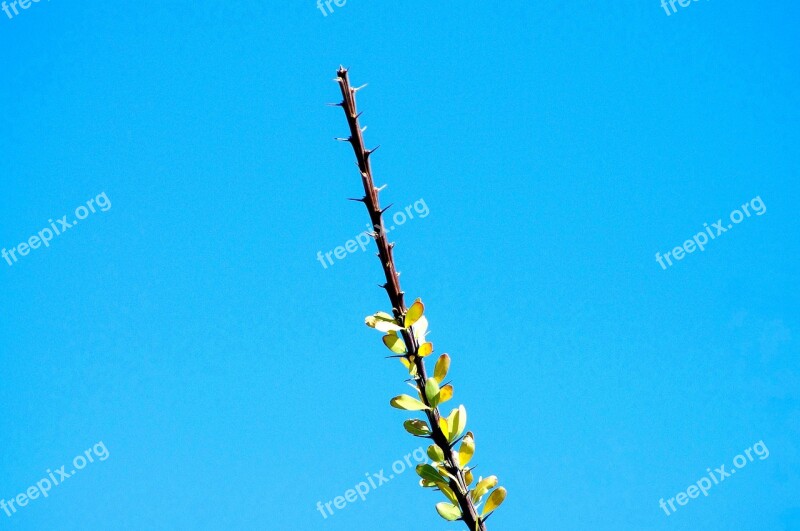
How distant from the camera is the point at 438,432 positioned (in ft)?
5.03

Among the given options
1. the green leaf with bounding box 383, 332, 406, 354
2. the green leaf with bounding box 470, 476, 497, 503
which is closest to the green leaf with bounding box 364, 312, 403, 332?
the green leaf with bounding box 383, 332, 406, 354

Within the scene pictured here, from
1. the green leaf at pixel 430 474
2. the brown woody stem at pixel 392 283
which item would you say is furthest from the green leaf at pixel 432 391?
the green leaf at pixel 430 474

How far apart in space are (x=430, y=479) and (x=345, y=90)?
771 millimetres

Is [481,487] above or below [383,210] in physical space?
below

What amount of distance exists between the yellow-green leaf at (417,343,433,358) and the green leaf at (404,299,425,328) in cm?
5

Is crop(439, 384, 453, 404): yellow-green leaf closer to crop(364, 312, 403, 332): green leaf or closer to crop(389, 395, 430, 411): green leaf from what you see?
crop(389, 395, 430, 411): green leaf

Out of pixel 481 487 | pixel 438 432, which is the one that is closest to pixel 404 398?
pixel 438 432

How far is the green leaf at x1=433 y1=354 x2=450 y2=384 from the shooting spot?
158cm

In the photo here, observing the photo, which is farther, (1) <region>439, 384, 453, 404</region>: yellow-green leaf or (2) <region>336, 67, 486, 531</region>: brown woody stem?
(1) <region>439, 384, 453, 404</region>: yellow-green leaf

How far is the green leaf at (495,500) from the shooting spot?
1531mm

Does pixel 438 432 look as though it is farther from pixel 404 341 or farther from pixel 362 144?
pixel 362 144

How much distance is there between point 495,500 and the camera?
154 cm

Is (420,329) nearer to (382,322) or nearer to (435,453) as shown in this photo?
(382,322)

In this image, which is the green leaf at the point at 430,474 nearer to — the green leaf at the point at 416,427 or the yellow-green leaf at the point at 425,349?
the green leaf at the point at 416,427
